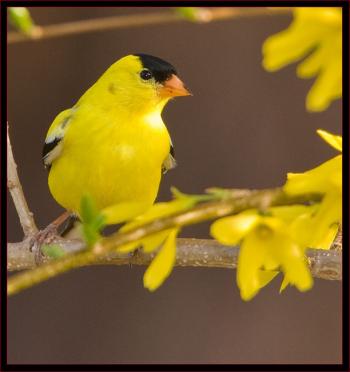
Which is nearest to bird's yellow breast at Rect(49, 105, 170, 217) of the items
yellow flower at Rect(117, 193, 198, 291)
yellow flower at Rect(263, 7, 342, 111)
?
yellow flower at Rect(117, 193, 198, 291)

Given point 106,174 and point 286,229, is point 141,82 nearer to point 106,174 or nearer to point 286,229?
point 106,174

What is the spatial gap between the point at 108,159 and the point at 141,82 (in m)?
0.18

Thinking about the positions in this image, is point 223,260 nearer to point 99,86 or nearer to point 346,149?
point 346,149

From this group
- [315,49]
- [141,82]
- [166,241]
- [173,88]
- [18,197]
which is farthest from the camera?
[141,82]

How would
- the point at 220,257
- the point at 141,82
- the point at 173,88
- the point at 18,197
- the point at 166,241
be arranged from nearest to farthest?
the point at 166,241
the point at 220,257
the point at 18,197
the point at 173,88
the point at 141,82

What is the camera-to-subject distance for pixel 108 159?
4.34 ft

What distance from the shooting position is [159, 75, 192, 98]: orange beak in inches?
49.7

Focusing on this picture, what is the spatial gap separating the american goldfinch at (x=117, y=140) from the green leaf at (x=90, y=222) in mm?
805

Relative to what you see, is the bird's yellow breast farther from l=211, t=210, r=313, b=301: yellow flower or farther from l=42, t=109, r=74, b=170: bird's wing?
l=211, t=210, r=313, b=301: yellow flower

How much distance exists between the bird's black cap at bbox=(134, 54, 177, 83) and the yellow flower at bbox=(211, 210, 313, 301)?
852 millimetres

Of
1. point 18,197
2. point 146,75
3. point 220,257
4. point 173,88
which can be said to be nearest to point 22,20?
point 220,257

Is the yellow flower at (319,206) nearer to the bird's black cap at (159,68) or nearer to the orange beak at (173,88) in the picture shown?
the orange beak at (173,88)

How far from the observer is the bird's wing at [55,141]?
1.43 metres
